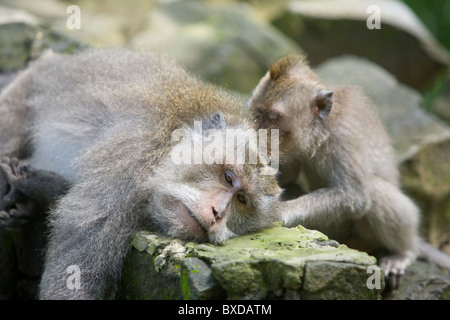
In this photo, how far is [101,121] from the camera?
201 inches

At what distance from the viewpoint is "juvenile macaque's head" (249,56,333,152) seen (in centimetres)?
567

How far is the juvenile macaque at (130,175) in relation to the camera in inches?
168

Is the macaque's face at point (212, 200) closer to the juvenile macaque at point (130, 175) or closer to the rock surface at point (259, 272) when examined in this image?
the juvenile macaque at point (130, 175)

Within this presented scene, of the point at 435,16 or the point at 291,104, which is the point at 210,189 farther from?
the point at 435,16

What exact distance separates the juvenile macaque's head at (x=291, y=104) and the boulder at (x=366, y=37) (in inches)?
325

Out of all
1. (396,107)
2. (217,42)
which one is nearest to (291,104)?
(396,107)

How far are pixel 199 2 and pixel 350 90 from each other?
9340 millimetres

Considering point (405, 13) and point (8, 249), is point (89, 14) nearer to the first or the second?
point (405, 13)

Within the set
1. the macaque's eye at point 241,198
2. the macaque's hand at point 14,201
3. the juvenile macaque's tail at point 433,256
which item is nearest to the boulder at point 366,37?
the juvenile macaque's tail at point 433,256

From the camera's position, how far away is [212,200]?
4.27 metres

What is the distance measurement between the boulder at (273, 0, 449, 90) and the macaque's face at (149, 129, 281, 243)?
9875mm

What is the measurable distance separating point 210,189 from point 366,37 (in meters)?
10.7

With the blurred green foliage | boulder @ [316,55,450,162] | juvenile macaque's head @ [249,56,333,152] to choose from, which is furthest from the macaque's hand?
the blurred green foliage
